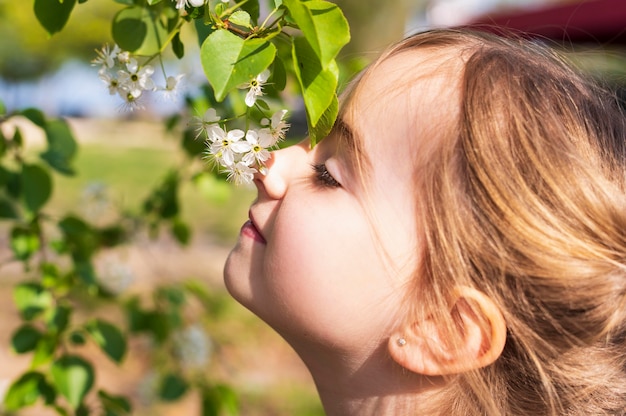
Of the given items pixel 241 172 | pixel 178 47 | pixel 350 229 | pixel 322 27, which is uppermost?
pixel 322 27

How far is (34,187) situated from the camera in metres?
1.61

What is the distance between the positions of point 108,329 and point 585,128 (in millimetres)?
1045

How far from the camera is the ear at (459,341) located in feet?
3.96

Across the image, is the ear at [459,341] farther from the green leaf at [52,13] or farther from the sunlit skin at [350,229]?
the green leaf at [52,13]

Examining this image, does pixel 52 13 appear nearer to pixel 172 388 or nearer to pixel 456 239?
pixel 456 239

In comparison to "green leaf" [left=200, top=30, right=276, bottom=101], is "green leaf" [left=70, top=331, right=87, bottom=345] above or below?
below

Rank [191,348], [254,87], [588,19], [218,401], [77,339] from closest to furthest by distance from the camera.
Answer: [254,87]
[77,339]
[218,401]
[191,348]
[588,19]

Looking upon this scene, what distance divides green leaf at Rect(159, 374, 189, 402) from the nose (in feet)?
3.12

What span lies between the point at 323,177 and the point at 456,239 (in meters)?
0.23

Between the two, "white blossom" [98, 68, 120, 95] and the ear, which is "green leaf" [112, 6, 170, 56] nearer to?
"white blossom" [98, 68, 120, 95]

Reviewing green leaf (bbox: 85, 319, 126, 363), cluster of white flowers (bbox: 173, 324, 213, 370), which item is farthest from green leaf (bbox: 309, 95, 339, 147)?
cluster of white flowers (bbox: 173, 324, 213, 370)

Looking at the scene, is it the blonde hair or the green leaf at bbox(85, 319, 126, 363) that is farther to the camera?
the green leaf at bbox(85, 319, 126, 363)

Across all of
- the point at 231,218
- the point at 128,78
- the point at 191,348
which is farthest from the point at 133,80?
the point at 231,218

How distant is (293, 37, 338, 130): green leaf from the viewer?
0.95 m
